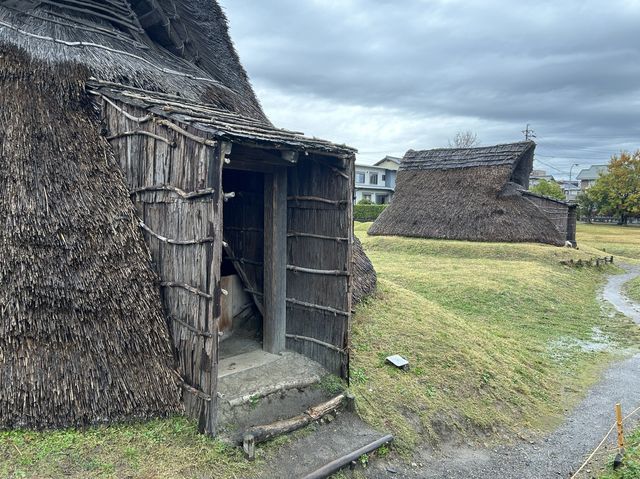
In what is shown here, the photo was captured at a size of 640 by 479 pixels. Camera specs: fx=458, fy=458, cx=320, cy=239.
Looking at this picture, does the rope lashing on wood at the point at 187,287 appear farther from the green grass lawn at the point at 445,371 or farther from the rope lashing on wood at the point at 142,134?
the rope lashing on wood at the point at 142,134

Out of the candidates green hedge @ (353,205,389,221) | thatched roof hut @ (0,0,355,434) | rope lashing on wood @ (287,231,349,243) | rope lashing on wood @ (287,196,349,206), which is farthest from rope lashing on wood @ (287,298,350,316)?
green hedge @ (353,205,389,221)

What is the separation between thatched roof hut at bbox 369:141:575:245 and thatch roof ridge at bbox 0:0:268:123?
50.8 ft

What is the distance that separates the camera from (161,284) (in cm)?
531

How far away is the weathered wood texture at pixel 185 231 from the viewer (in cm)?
468

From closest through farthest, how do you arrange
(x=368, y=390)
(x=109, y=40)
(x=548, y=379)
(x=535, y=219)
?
1. (x=368, y=390)
2. (x=109, y=40)
3. (x=548, y=379)
4. (x=535, y=219)

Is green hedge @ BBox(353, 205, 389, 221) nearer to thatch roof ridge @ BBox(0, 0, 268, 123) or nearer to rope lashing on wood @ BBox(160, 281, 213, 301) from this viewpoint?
thatch roof ridge @ BBox(0, 0, 268, 123)

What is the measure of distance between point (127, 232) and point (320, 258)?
2.59 metres

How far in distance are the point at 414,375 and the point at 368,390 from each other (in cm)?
100

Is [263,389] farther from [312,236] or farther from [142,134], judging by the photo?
[142,134]

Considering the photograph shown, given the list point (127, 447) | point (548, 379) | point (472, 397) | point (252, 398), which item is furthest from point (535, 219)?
point (127, 447)

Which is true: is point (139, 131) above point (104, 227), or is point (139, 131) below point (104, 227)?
above

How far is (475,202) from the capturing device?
2255 cm

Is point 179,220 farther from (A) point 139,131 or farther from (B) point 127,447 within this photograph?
(B) point 127,447

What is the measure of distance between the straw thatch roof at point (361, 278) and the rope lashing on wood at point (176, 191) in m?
4.88
